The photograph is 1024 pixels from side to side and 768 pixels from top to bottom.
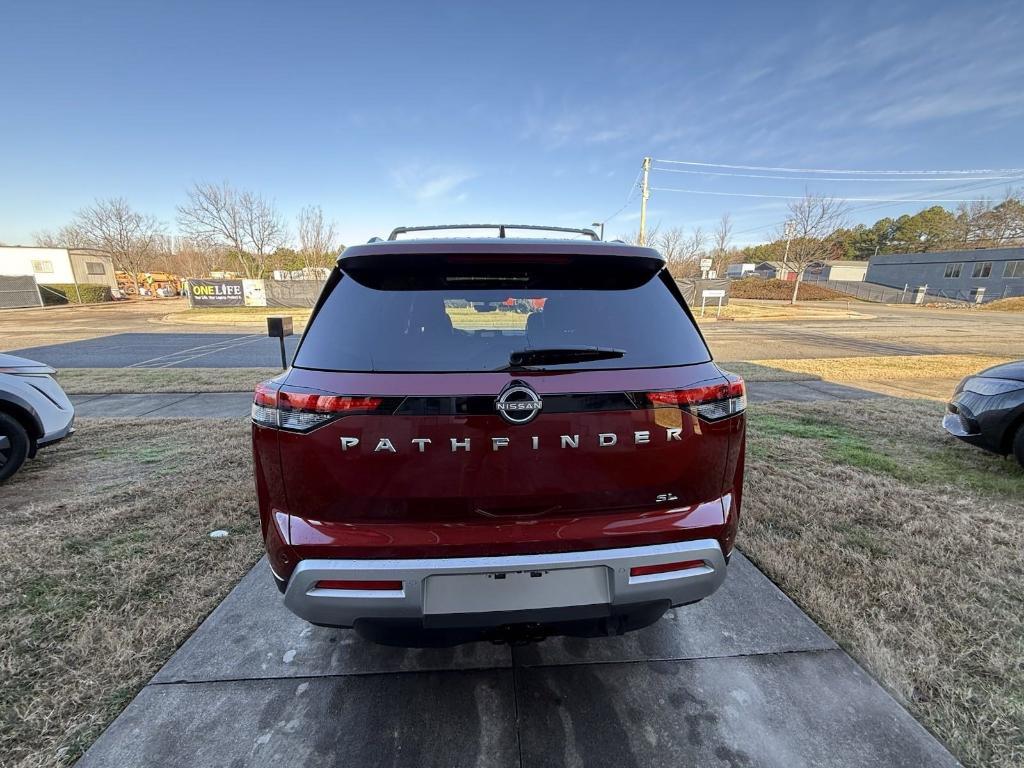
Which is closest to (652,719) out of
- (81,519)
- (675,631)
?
(675,631)

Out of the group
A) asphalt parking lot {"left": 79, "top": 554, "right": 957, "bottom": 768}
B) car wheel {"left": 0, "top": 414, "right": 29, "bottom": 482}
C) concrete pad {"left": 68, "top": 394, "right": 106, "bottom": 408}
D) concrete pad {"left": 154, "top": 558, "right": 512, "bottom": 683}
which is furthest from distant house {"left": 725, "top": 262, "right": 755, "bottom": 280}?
car wheel {"left": 0, "top": 414, "right": 29, "bottom": 482}

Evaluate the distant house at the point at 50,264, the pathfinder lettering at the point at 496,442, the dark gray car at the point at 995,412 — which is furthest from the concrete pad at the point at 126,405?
the distant house at the point at 50,264

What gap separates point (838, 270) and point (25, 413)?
77.7 meters

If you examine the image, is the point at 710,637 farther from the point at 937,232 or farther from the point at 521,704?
the point at 937,232

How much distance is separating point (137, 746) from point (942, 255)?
66544mm

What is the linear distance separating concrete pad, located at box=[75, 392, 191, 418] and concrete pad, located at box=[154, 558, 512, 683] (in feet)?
16.8

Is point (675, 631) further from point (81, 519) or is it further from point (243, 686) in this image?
point (81, 519)

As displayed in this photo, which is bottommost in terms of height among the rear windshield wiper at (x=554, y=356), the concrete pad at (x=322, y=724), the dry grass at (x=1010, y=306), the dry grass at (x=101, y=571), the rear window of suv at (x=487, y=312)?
the dry grass at (x=1010, y=306)

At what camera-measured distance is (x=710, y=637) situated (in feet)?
7.13

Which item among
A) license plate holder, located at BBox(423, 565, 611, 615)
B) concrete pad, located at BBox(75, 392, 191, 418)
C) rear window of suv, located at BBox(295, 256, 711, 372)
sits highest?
rear window of suv, located at BBox(295, 256, 711, 372)

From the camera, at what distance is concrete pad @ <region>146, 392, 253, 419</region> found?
5.80 metres

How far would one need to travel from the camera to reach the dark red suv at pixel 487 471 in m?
1.42

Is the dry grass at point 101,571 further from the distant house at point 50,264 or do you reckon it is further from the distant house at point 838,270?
the distant house at point 838,270

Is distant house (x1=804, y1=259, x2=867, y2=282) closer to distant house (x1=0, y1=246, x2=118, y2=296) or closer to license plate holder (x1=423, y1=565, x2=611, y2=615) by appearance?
license plate holder (x1=423, y1=565, x2=611, y2=615)
